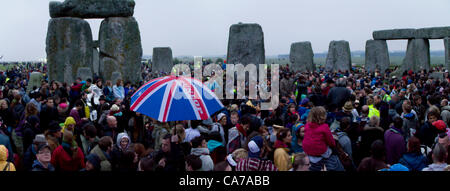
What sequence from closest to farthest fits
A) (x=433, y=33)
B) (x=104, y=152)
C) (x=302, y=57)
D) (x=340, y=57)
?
(x=104, y=152) < (x=433, y=33) < (x=340, y=57) < (x=302, y=57)

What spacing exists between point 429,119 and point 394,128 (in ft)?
3.52

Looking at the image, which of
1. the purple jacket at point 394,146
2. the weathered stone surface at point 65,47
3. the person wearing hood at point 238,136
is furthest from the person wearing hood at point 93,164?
the weathered stone surface at point 65,47

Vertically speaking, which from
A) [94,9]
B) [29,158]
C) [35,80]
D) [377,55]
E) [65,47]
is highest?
[94,9]

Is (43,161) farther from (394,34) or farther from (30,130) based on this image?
(394,34)

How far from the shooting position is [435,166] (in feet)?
17.2

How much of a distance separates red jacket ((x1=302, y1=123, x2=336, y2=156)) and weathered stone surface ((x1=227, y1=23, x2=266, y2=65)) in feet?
43.7

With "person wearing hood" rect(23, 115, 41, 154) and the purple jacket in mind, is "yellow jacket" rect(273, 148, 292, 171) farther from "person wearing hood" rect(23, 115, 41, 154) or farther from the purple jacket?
"person wearing hood" rect(23, 115, 41, 154)

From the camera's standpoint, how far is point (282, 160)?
17.9 feet

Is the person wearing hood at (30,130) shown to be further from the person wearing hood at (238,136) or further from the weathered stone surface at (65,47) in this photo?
the weathered stone surface at (65,47)

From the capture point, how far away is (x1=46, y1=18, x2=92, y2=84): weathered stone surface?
1928 centimetres

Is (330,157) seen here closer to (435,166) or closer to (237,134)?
(435,166)

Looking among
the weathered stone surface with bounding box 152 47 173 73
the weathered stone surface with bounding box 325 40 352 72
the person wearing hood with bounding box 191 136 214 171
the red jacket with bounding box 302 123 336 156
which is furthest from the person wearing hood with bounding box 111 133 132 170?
the weathered stone surface with bounding box 152 47 173 73

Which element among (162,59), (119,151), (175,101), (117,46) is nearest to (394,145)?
(175,101)

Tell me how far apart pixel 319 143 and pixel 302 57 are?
27.6 metres
